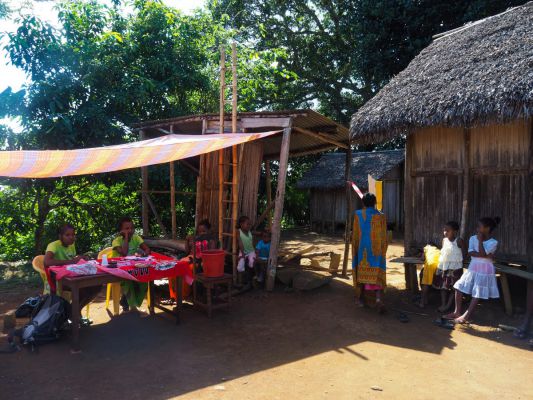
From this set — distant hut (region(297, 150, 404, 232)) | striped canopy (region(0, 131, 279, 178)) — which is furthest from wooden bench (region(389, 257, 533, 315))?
Result: distant hut (region(297, 150, 404, 232))

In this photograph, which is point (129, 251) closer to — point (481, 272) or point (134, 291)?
point (134, 291)

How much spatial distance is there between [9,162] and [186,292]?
2.96m

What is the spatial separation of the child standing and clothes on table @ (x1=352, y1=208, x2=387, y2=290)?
190 centimetres

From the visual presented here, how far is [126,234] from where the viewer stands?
5781 millimetres

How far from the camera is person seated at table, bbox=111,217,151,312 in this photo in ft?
18.3

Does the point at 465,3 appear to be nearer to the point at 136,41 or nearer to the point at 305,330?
the point at 136,41

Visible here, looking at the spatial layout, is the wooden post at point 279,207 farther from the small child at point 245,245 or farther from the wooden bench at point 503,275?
the wooden bench at point 503,275

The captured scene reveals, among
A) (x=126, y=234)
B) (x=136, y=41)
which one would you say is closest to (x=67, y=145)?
(x=136, y=41)

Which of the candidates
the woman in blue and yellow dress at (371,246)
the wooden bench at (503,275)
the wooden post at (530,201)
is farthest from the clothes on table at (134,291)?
the wooden post at (530,201)

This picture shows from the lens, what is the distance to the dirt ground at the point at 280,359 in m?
3.60

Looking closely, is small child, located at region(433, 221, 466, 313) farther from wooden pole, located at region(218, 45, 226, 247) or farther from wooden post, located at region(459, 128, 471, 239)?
wooden pole, located at region(218, 45, 226, 247)

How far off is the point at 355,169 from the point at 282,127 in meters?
10.3

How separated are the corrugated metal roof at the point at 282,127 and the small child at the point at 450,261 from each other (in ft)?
8.70

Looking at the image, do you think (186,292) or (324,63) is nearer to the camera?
(186,292)
